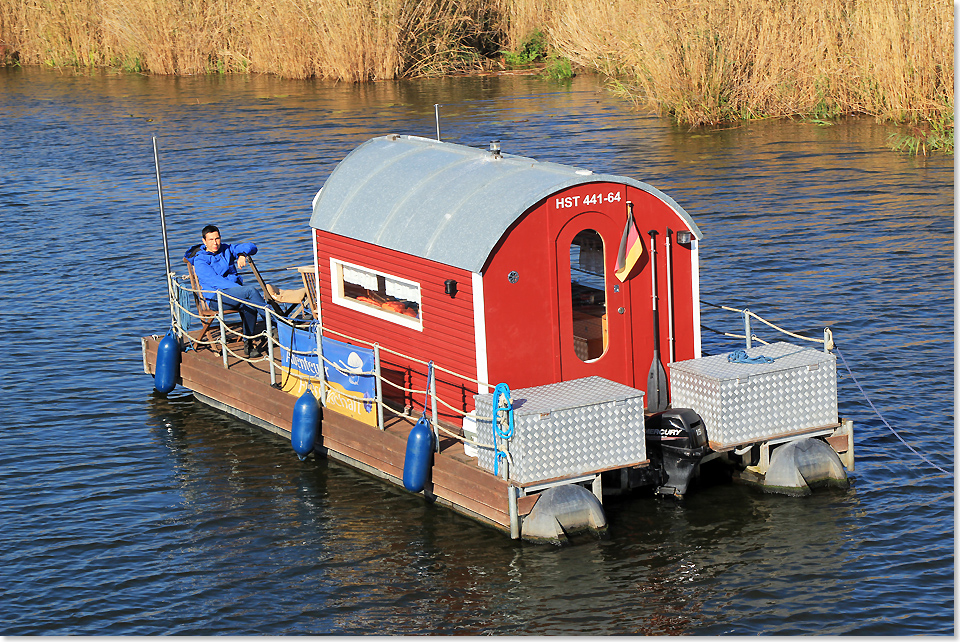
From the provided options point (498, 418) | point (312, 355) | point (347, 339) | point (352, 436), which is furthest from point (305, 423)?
point (498, 418)

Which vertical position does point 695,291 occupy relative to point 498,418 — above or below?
above

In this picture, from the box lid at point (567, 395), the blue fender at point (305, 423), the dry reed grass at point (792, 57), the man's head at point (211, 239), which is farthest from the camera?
the dry reed grass at point (792, 57)

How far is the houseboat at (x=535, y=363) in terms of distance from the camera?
13.9 meters

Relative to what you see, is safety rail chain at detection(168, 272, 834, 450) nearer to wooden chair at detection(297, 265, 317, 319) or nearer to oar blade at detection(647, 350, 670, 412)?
wooden chair at detection(297, 265, 317, 319)

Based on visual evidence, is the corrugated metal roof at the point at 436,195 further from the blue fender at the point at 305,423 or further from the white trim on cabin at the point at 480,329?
the blue fender at the point at 305,423

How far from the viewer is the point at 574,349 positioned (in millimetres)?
15461

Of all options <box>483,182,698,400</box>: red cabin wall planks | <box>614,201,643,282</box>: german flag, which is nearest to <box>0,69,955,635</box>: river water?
<box>483,182,698,400</box>: red cabin wall planks

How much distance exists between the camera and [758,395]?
47.6 feet

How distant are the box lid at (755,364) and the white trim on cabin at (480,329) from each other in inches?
83.1

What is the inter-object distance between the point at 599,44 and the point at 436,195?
2899cm

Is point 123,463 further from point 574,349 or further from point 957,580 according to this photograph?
point 957,580

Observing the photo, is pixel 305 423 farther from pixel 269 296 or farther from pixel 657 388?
pixel 657 388

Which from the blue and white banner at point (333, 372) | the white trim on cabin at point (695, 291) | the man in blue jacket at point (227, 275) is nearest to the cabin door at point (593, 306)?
the white trim on cabin at point (695, 291)

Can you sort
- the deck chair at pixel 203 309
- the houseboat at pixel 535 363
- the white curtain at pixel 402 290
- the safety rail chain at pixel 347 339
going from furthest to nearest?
the deck chair at pixel 203 309
the white curtain at pixel 402 290
the safety rail chain at pixel 347 339
the houseboat at pixel 535 363
